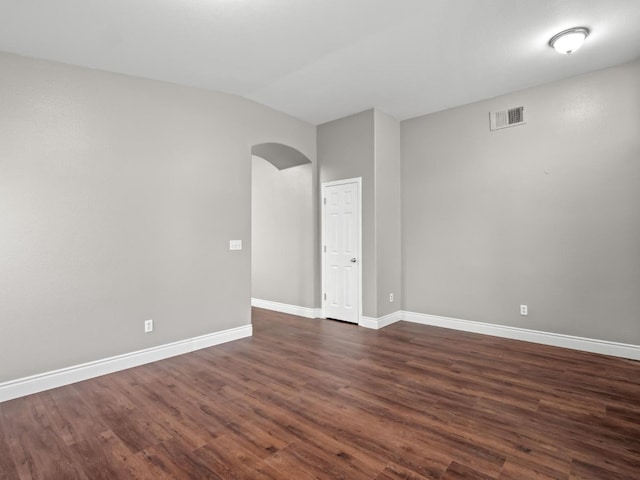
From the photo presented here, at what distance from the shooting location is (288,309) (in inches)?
227

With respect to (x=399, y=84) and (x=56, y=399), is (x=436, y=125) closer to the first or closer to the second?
(x=399, y=84)

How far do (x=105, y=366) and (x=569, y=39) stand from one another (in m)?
5.24

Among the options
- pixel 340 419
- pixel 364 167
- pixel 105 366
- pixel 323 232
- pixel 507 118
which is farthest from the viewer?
pixel 323 232

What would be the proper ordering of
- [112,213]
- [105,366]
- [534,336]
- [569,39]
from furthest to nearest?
[534,336], [112,213], [105,366], [569,39]

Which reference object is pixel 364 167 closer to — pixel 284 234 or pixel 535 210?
pixel 284 234

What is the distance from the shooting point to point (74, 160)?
316cm

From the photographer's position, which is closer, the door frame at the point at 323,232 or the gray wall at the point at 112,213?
the gray wall at the point at 112,213

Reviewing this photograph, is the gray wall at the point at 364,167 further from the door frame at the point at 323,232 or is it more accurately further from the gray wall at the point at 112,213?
the gray wall at the point at 112,213

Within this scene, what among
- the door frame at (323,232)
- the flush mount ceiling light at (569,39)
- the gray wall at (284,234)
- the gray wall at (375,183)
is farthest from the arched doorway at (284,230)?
the flush mount ceiling light at (569,39)

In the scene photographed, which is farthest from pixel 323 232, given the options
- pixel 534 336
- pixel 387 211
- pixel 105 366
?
pixel 105 366

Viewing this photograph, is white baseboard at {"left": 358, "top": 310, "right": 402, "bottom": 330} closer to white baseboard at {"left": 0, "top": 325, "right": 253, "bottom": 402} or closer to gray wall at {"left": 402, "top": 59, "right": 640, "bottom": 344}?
gray wall at {"left": 402, "top": 59, "right": 640, "bottom": 344}

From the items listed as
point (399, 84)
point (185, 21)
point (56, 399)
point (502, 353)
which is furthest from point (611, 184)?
point (56, 399)

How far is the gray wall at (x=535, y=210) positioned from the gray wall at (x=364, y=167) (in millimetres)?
752

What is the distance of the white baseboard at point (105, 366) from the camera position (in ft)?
9.31
